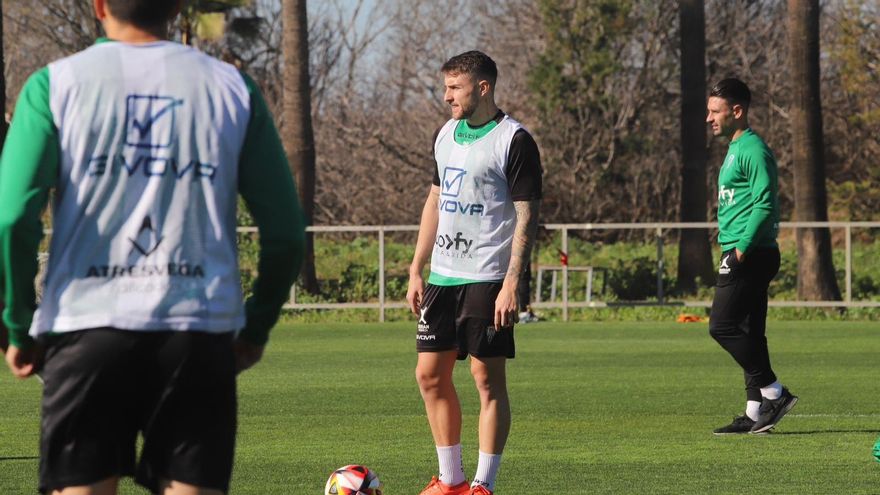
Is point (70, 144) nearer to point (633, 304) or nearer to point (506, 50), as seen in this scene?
point (633, 304)

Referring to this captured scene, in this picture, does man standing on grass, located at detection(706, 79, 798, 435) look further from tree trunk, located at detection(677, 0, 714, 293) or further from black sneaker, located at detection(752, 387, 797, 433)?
tree trunk, located at detection(677, 0, 714, 293)

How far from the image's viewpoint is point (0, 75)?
22.3 meters

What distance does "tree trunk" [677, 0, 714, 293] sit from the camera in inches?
1159

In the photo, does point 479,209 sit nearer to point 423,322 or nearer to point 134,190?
point 423,322

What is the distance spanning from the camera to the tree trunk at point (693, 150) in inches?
1159

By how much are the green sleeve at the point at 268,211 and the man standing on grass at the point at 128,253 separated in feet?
0.14

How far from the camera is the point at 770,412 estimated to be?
10.6 m

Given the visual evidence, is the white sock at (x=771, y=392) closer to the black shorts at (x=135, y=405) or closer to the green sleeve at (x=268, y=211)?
the green sleeve at (x=268, y=211)

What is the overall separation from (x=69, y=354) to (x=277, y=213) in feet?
1.97

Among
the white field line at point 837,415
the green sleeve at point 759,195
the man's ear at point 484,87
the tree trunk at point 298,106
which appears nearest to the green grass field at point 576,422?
the white field line at point 837,415

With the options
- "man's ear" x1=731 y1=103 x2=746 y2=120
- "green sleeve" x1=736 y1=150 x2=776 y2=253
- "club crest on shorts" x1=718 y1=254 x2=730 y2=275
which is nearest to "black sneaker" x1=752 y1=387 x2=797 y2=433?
"club crest on shorts" x1=718 y1=254 x2=730 y2=275

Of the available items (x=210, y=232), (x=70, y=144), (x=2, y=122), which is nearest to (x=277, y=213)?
(x=210, y=232)

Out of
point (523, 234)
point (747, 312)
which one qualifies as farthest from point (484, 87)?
point (747, 312)

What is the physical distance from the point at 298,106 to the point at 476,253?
20399mm
